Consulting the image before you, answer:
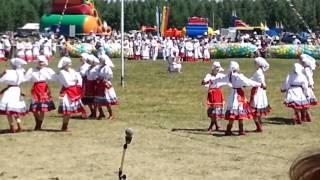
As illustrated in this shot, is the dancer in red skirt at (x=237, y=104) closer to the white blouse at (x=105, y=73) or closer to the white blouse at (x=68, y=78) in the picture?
the white blouse at (x=68, y=78)

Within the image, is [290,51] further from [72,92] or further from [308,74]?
[72,92]

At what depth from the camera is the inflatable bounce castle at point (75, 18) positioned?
48.8 metres

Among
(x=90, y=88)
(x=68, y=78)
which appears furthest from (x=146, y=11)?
(x=68, y=78)

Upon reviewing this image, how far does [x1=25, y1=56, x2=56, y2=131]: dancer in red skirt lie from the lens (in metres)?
12.6

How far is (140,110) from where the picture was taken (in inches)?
618

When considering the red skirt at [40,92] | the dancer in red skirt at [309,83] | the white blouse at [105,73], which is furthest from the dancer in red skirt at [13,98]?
the dancer in red skirt at [309,83]

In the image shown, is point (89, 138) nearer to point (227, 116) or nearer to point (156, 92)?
point (227, 116)

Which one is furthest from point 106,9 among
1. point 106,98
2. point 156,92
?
point 106,98

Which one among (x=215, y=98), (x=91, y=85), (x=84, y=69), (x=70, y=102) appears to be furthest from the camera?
(x=84, y=69)

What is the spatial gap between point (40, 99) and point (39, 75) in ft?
1.62

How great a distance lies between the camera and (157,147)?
34.9 ft

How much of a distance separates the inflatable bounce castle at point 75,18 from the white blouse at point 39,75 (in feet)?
111

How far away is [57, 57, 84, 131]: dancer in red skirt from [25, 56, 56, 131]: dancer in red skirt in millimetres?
273

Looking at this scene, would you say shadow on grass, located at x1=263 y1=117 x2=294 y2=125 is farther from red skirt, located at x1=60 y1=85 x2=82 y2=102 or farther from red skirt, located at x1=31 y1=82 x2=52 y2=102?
red skirt, located at x1=31 y1=82 x2=52 y2=102
